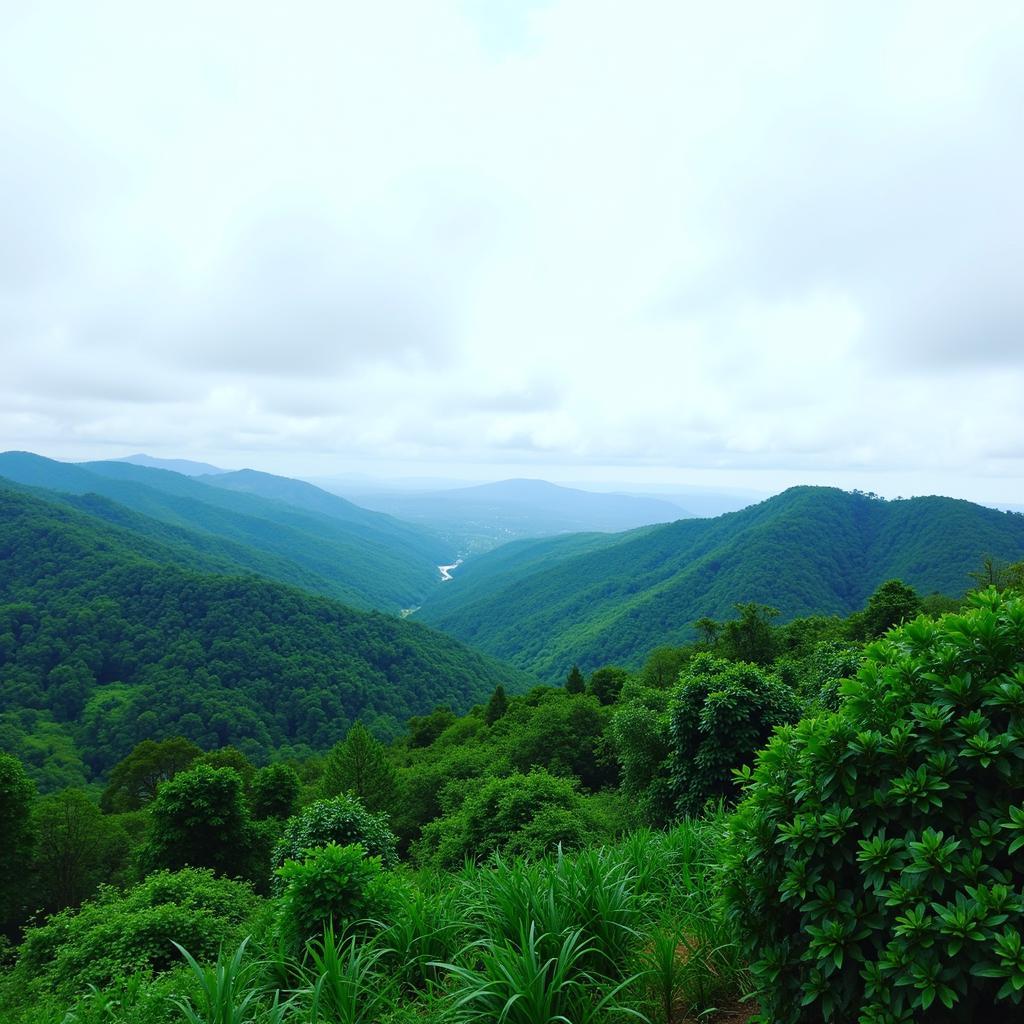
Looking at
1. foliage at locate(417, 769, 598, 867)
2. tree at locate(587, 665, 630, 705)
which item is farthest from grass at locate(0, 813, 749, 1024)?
tree at locate(587, 665, 630, 705)

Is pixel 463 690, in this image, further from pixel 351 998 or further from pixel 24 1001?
pixel 351 998

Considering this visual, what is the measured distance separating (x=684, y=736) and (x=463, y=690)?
88.4m

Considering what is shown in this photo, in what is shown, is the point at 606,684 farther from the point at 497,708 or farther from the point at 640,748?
the point at 640,748

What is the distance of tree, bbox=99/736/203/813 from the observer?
4406cm

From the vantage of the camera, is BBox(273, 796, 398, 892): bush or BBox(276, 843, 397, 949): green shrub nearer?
BBox(276, 843, 397, 949): green shrub

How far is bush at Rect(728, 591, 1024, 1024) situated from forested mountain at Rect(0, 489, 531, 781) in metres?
82.0

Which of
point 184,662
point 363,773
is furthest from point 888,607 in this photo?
point 184,662

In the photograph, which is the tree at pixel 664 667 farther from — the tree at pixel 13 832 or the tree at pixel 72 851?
the tree at pixel 13 832

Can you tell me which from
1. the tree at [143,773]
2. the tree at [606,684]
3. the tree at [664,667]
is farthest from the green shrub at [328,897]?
the tree at [143,773]

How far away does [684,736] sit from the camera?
565 inches

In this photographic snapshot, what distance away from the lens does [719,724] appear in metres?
13.3

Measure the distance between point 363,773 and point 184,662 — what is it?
266 feet

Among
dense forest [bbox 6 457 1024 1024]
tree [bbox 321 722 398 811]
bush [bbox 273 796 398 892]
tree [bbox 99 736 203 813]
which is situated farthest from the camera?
tree [bbox 99 736 203 813]

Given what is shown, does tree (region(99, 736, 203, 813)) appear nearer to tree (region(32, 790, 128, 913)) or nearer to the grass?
tree (region(32, 790, 128, 913))
